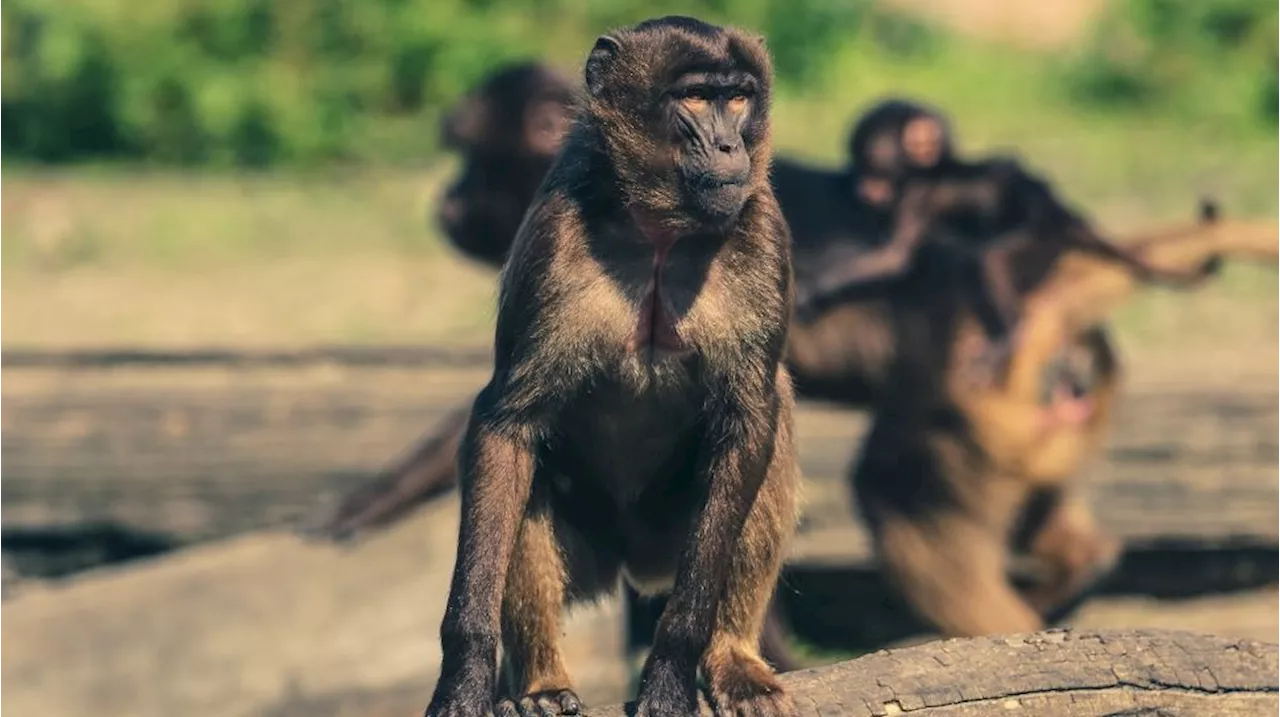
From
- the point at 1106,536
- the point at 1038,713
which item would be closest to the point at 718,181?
the point at 1038,713

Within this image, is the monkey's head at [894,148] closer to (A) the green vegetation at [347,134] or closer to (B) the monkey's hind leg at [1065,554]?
(B) the monkey's hind leg at [1065,554]

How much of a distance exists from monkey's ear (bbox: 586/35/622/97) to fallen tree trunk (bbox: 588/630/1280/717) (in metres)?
1.51

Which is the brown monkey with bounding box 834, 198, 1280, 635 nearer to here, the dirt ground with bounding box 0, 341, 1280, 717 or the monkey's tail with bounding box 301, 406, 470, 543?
the dirt ground with bounding box 0, 341, 1280, 717

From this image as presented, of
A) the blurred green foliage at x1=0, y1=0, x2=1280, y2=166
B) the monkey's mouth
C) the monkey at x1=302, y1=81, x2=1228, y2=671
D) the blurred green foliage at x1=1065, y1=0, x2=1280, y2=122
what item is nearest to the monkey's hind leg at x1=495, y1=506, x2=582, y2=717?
the monkey at x1=302, y1=81, x2=1228, y2=671

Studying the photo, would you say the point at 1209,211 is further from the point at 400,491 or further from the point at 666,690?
the point at 666,690

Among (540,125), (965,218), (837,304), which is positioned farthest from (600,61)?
(965,218)

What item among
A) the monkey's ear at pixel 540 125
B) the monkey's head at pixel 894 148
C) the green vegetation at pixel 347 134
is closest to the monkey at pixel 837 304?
the monkey's head at pixel 894 148

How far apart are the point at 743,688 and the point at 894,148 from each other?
14.3ft

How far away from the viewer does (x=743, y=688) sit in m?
5.35

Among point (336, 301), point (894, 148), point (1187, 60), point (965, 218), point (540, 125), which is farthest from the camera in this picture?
point (1187, 60)

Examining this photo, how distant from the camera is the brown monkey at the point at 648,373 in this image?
5246mm

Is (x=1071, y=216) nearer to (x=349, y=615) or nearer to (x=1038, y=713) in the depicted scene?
(x=349, y=615)

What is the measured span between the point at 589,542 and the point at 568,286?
2.48 ft

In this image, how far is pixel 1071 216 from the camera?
931cm
